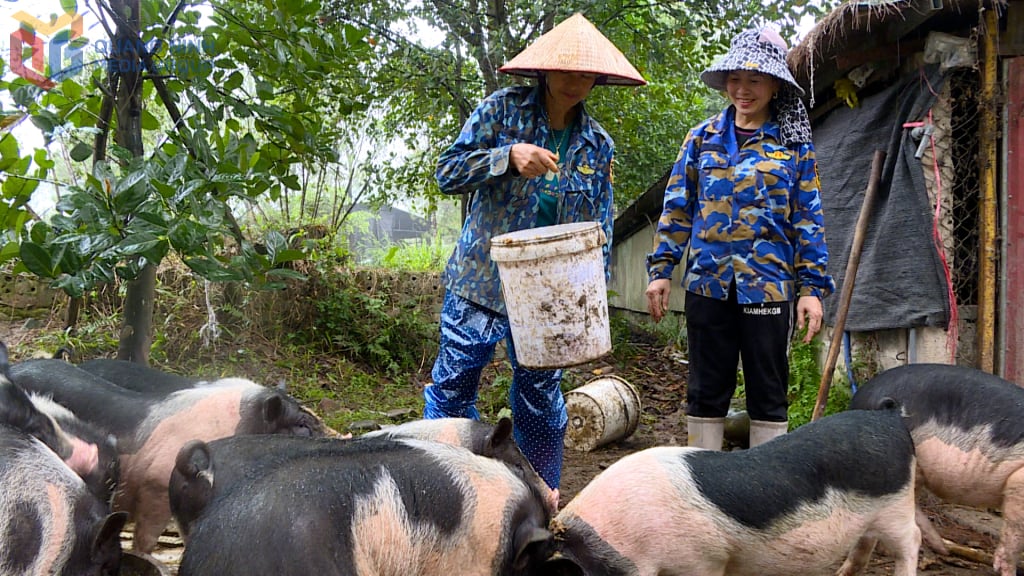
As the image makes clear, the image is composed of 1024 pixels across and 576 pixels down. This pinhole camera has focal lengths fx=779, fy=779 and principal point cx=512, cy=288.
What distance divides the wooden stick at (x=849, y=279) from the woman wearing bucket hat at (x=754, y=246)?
1271 millimetres

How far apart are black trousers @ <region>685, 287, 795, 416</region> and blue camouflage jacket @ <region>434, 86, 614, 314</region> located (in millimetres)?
644

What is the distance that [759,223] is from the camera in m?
3.67

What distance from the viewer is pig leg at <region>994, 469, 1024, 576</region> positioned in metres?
3.41

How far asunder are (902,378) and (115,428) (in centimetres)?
374

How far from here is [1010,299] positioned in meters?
5.14

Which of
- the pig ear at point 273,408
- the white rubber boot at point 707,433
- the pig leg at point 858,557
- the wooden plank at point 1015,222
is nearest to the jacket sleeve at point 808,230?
the white rubber boot at point 707,433

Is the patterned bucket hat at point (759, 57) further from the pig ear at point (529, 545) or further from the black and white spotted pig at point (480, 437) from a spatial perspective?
the pig ear at point (529, 545)

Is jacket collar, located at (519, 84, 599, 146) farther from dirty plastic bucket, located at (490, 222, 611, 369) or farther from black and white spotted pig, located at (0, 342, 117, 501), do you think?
black and white spotted pig, located at (0, 342, 117, 501)

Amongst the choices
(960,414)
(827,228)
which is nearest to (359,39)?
(960,414)

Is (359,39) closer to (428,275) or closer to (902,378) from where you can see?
(902,378)

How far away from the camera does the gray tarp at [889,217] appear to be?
Result: 5262 mm

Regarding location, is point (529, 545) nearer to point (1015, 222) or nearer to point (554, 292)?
point (554, 292)

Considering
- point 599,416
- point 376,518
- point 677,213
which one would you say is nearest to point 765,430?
point 677,213

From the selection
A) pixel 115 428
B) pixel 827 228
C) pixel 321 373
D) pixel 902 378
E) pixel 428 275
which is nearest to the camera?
pixel 115 428
